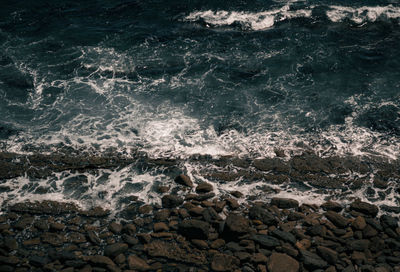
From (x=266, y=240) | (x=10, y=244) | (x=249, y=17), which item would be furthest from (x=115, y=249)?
(x=249, y=17)

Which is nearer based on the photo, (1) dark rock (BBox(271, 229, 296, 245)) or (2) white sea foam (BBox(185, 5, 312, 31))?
(1) dark rock (BBox(271, 229, 296, 245))

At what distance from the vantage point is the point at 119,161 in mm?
14031

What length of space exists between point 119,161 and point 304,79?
10.1 m

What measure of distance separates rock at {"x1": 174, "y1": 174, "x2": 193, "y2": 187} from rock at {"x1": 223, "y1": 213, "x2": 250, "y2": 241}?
7.66 feet

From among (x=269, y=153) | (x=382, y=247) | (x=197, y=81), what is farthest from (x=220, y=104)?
(x=382, y=247)

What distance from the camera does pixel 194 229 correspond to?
10789 millimetres

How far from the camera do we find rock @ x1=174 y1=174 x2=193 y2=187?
42.2 ft

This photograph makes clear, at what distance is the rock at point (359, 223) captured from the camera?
36.6ft

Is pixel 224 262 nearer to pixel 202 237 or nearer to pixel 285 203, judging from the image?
pixel 202 237

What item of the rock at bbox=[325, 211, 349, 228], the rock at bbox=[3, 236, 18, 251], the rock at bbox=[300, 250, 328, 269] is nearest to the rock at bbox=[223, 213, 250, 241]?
the rock at bbox=[300, 250, 328, 269]

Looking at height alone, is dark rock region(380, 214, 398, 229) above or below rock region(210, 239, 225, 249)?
below

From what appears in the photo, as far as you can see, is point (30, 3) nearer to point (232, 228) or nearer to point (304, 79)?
point (304, 79)

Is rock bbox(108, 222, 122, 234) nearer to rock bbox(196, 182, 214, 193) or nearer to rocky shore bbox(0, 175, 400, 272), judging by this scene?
rocky shore bbox(0, 175, 400, 272)

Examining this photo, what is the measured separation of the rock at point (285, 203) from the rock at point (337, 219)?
3.30ft
